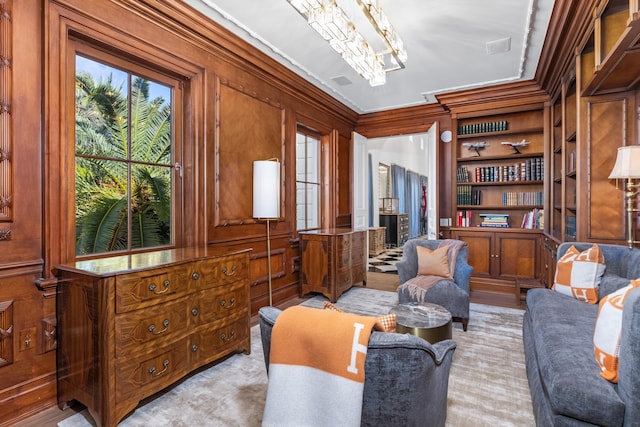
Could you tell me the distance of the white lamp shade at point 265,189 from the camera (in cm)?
323

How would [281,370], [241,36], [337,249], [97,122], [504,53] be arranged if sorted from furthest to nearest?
[337,249], [504,53], [241,36], [97,122], [281,370]

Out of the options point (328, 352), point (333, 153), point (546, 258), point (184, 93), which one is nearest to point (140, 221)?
point (184, 93)

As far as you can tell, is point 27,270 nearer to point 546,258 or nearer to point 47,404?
point 47,404

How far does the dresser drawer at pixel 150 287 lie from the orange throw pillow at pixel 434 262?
2.33m

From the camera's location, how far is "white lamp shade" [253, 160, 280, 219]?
3230 millimetres

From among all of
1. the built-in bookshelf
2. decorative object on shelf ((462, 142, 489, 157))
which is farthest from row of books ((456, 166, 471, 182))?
decorative object on shelf ((462, 142, 489, 157))

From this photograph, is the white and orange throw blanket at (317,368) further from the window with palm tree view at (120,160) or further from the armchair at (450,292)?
the armchair at (450,292)

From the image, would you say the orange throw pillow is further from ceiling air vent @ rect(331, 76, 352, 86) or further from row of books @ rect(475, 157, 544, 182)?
ceiling air vent @ rect(331, 76, 352, 86)

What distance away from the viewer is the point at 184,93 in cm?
289

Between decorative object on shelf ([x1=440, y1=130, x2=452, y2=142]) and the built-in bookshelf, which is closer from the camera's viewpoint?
the built-in bookshelf

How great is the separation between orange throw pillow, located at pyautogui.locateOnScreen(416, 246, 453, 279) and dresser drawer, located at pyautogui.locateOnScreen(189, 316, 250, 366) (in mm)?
1877

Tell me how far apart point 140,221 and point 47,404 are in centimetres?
123

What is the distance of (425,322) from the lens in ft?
7.20

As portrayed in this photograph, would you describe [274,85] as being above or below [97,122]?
above
